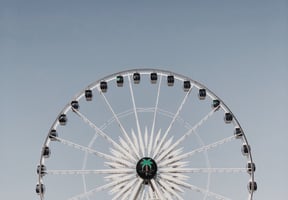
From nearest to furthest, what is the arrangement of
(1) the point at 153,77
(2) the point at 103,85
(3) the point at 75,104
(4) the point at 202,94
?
(3) the point at 75,104 → (4) the point at 202,94 → (2) the point at 103,85 → (1) the point at 153,77

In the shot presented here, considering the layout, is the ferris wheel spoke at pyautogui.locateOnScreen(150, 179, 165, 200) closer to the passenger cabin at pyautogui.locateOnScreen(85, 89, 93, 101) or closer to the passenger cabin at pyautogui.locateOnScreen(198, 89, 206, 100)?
the passenger cabin at pyautogui.locateOnScreen(198, 89, 206, 100)

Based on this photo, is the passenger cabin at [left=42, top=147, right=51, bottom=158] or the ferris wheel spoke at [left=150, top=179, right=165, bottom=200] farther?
the passenger cabin at [left=42, top=147, right=51, bottom=158]

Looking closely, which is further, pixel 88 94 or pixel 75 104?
pixel 88 94

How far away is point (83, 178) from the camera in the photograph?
29.4 metres

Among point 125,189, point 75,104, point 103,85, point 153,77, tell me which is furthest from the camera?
point 153,77

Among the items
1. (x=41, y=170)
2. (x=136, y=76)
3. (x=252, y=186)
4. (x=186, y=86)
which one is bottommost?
(x=252, y=186)

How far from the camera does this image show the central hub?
91.1 ft

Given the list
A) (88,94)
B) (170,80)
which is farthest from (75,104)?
(170,80)

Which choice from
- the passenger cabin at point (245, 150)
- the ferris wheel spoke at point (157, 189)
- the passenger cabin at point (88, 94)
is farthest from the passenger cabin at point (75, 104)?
the passenger cabin at point (245, 150)

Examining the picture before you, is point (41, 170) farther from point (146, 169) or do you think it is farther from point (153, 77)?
point (153, 77)

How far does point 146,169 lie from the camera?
91.2 feet

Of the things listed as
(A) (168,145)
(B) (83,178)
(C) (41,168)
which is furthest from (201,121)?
(C) (41,168)

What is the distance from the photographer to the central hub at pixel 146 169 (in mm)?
27766

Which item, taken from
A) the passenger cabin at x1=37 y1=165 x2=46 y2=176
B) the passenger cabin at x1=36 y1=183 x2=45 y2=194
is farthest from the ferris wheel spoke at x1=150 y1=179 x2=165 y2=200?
the passenger cabin at x1=37 y1=165 x2=46 y2=176
